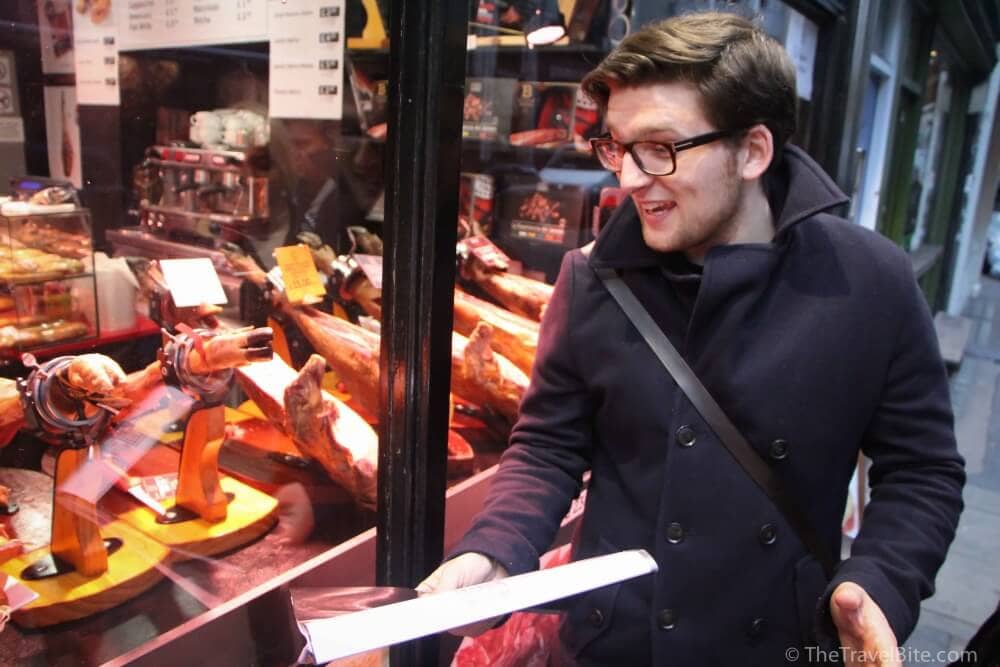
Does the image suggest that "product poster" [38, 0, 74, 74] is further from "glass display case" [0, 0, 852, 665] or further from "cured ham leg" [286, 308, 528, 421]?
"cured ham leg" [286, 308, 528, 421]

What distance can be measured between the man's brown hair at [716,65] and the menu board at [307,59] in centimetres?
82

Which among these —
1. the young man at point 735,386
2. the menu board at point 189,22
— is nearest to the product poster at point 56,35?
the menu board at point 189,22

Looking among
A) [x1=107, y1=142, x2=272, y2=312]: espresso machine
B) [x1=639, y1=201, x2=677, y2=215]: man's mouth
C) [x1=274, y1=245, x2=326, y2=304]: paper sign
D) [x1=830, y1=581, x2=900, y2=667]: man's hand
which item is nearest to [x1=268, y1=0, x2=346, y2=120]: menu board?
[x1=107, y1=142, x2=272, y2=312]: espresso machine

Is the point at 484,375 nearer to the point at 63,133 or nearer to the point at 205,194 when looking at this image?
the point at 205,194

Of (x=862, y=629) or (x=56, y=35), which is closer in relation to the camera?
(x=862, y=629)

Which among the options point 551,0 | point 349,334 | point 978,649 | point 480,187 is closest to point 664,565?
point 978,649

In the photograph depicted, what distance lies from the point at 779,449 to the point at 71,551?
1211 millimetres

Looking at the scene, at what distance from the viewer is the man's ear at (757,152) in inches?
49.5

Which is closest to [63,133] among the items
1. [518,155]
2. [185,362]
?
[185,362]

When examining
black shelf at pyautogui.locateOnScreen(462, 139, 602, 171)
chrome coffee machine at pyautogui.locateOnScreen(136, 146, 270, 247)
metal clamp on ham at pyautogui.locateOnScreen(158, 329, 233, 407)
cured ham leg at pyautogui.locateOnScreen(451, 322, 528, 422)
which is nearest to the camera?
metal clamp on ham at pyautogui.locateOnScreen(158, 329, 233, 407)

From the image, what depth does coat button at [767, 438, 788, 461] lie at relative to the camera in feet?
4.15

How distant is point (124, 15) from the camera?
1479mm

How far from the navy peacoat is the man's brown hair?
160 mm

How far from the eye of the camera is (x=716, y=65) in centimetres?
118
